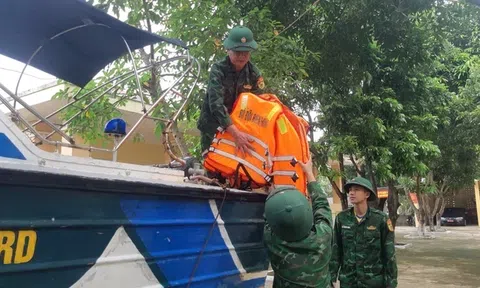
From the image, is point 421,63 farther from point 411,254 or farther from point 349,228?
point 411,254

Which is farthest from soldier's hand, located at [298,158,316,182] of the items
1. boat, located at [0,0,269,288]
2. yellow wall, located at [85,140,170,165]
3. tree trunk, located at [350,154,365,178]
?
tree trunk, located at [350,154,365,178]

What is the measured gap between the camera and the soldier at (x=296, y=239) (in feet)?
7.58

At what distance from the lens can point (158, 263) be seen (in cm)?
211

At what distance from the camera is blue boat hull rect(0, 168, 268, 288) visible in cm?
162

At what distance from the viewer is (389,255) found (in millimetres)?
3344

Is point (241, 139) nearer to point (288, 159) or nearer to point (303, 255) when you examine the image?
point (288, 159)

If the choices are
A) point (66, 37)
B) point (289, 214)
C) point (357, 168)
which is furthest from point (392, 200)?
point (66, 37)

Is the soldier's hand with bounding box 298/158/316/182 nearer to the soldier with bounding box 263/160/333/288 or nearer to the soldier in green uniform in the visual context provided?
the soldier with bounding box 263/160/333/288

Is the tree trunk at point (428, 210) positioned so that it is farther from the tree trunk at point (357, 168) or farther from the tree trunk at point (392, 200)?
the tree trunk at point (357, 168)

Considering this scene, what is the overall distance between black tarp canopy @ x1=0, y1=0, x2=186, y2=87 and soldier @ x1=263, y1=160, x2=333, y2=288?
4.56 ft

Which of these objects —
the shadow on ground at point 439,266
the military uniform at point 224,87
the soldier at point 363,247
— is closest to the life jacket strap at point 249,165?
the military uniform at point 224,87

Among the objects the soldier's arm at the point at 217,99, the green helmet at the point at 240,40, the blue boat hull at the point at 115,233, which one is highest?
the green helmet at the point at 240,40

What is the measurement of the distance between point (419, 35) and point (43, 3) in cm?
529

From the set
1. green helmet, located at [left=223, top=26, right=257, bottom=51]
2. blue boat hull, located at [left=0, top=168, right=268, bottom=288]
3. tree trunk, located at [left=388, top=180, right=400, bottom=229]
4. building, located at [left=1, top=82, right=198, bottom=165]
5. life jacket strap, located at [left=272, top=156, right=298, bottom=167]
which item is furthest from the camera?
tree trunk, located at [left=388, top=180, right=400, bottom=229]
